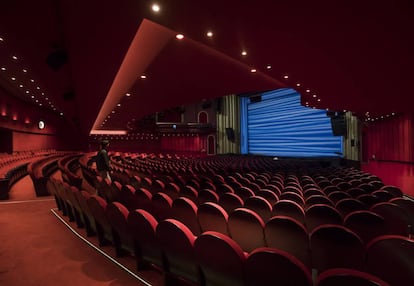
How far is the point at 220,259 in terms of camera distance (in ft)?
5.12

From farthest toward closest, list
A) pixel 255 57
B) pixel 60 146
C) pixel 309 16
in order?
1. pixel 60 146
2. pixel 255 57
3. pixel 309 16

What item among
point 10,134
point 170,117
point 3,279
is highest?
point 170,117

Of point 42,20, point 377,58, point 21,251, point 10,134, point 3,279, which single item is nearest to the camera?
point 3,279

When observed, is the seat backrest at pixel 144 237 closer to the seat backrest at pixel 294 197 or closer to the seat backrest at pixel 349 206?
the seat backrest at pixel 294 197

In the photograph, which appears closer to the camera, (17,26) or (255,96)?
(17,26)

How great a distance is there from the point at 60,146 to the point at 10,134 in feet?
27.5

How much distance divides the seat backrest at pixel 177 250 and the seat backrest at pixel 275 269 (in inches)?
18.3

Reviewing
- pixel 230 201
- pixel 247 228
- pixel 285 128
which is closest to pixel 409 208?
pixel 230 201

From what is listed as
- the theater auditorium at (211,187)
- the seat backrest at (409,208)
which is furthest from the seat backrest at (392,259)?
the seat backrest at (409,208)

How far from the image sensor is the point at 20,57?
17.9 ft

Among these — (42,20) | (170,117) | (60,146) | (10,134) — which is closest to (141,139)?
(170,117)

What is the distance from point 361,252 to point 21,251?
116 inches

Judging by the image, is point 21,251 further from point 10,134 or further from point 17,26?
point 10,134

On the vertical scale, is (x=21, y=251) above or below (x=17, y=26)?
below
